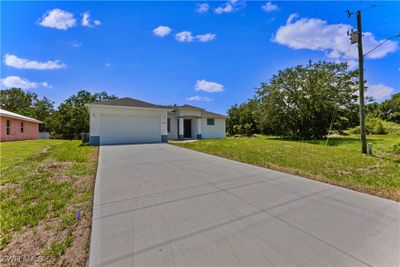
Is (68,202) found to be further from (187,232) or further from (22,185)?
(187,232)

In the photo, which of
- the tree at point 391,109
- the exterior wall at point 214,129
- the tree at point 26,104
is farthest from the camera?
the tree at point 26,104

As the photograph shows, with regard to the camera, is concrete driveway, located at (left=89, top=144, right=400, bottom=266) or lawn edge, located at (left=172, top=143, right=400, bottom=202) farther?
lawn edge, located at (left=172, top=143, right=400, bottom=202)

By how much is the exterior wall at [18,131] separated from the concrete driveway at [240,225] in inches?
774

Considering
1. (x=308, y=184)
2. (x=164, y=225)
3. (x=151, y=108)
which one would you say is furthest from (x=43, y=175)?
(x=151, y=108)

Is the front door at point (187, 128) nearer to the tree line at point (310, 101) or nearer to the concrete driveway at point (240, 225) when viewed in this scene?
the tree line at point (310, 101)

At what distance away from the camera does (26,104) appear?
3625 centimetres

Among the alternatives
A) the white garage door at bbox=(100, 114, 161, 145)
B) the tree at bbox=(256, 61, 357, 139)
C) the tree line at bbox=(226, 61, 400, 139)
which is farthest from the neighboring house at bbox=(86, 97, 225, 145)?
the tree at bbox=(256, 61, 357, 139)

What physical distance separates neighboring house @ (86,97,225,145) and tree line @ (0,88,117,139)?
13.7m

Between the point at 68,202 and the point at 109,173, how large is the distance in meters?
2.19

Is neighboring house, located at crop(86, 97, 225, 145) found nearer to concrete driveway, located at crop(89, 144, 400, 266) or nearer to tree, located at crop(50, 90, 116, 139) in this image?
concrete driveway, located at crop(89, 144, 400, 266)

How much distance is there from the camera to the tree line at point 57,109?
26.2 meters

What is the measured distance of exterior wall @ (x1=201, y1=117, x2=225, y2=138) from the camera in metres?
20.8

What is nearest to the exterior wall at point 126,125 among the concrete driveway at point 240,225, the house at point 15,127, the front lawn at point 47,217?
the front lawn at point 47,217

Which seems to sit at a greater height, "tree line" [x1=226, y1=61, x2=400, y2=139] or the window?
"tree line" [x1=226, y1=61, x2=400, y2=139]
